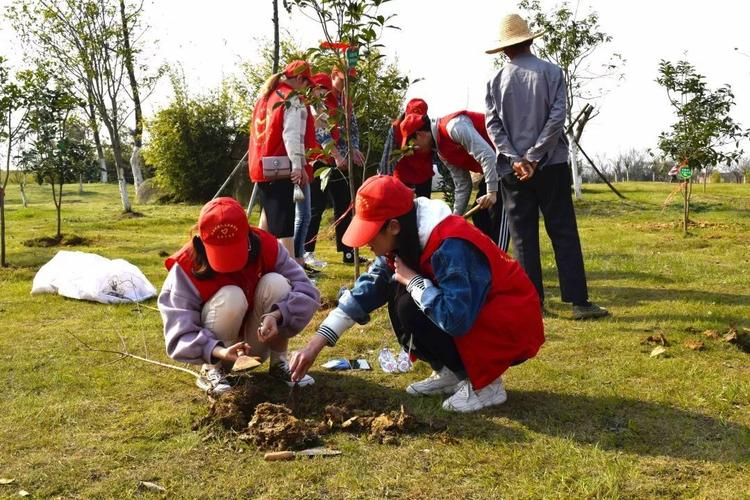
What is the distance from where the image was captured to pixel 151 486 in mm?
2684

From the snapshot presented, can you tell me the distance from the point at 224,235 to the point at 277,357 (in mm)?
965

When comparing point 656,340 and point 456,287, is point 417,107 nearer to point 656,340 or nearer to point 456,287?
point 656,340

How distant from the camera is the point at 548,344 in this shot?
4492mm

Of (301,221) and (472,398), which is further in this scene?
(301,221)

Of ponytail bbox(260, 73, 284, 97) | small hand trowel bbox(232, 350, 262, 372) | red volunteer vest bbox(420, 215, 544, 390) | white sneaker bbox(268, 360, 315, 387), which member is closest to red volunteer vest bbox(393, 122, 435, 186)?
ponytail bbox(260, 73, 284, 97)

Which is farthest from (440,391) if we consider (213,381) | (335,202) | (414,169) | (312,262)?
(335,202)

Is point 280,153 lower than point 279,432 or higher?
higher

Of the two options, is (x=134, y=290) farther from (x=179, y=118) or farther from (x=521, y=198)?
(x=179, y=118)

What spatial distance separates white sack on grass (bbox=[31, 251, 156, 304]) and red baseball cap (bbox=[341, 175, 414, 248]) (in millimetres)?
3709

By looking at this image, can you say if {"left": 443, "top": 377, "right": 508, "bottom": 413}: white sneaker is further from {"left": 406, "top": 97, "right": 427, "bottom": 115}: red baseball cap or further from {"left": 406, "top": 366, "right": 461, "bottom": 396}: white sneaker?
{"left": 406, "top": 97, "right": 427, "bottom": 115}: red baseball cap

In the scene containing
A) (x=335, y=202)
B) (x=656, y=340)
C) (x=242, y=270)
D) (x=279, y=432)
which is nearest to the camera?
(x=279, y=432)

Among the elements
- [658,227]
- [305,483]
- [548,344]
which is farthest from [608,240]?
[305,483]

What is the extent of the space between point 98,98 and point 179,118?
2106mm

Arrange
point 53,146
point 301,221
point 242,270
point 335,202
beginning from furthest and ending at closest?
point 53,146, point 335,202, point 301,221, point 242,270
